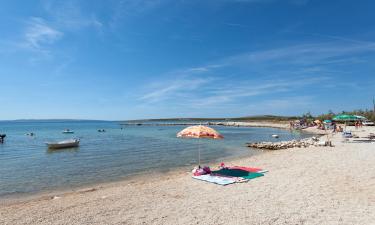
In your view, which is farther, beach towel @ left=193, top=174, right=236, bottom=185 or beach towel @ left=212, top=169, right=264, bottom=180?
beach towel @ left=212, top=169, right=264, bottom=180

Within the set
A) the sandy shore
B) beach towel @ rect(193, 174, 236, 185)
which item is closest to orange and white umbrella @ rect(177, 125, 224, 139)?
beach towel @ rect(193, 174, 236, 185)

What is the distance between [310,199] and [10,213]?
9466 mm

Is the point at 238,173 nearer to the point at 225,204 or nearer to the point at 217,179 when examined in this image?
the point at 217,179

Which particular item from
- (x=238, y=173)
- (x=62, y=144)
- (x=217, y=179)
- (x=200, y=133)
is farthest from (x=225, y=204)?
(x=62, y=144)

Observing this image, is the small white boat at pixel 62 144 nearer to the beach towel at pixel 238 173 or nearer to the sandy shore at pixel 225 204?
the sandy shore at pixel 225 204

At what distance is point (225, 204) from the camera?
8266mm

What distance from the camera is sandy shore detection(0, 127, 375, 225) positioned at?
23.1ft

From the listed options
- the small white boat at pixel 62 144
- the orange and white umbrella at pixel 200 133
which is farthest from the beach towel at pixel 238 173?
the small white boat at pixel 62 144

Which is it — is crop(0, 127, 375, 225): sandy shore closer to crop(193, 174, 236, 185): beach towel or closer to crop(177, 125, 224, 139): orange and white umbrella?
crop(193, 174, 236, 185): beach towel

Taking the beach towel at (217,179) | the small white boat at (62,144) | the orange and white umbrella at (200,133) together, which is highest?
the orange and white umbrella at (200,133)

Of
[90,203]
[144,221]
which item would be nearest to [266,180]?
[144,221]

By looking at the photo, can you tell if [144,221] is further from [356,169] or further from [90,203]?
[356,169]

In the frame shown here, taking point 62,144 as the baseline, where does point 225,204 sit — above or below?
above

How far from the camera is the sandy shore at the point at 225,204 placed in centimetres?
705
